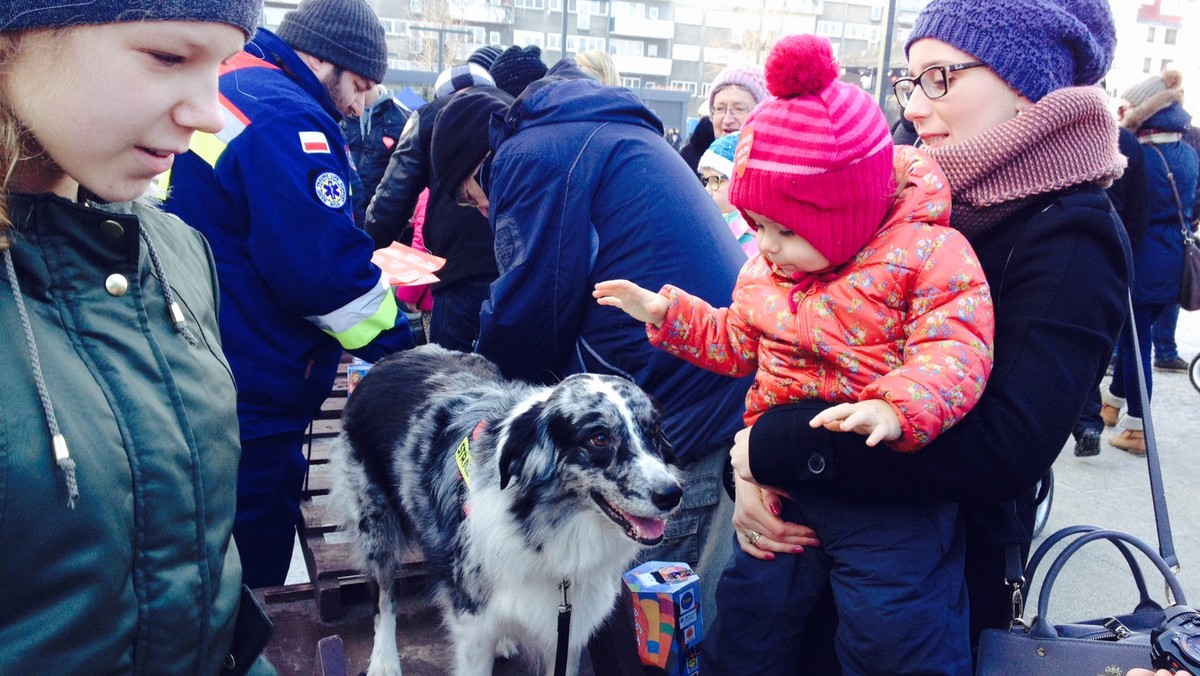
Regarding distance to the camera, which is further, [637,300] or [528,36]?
[528,36]

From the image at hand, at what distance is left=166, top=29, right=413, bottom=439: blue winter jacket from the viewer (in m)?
2.61

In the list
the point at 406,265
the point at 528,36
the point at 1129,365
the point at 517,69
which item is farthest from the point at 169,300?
the point at 528,36

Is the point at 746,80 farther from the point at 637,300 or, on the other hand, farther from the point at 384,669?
the point at 384,669

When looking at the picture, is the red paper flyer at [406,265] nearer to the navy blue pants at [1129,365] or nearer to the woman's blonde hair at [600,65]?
the woman's blonde hair at [600,65]

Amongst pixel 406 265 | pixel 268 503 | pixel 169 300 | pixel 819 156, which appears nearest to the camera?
pixel 169 300

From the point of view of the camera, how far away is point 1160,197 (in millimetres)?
7129

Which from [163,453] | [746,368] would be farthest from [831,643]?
[163,453]

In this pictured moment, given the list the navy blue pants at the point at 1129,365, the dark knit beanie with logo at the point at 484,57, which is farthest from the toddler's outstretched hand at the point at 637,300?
the navy blue pants at the point at 1129,365

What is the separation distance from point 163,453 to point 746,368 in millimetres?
1450

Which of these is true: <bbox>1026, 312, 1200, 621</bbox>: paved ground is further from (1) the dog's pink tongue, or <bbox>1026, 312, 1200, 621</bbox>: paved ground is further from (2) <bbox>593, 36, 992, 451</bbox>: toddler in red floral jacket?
(2) <bbox>593, 36, 992, 451</bbox>: toddler in red floral jacket

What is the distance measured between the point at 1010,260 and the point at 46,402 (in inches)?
66.2

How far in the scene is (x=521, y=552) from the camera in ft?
8.04

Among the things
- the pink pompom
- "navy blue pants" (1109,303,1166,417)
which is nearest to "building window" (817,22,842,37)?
"navy blue pants" (1109,303,1166,417)

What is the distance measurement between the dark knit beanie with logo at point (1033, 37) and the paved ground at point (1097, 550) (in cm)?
232
